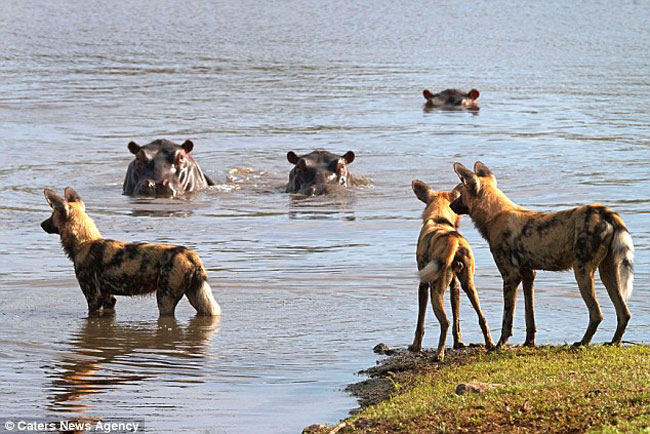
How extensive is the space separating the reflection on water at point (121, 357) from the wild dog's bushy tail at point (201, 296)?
8 centimetres

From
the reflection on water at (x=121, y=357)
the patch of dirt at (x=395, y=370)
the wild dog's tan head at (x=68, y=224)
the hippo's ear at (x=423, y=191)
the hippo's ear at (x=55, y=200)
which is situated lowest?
the reflection on water at (x=121, y=357)

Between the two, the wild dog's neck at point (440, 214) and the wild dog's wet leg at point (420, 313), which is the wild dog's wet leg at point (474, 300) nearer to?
the wild dog's wet leg at point (420, 313)

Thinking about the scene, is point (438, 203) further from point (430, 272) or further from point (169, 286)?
point (169, 286)

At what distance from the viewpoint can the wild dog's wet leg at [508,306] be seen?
899 centimetres

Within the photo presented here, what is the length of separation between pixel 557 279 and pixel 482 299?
122cm

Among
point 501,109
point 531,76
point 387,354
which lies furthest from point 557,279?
point 531,76

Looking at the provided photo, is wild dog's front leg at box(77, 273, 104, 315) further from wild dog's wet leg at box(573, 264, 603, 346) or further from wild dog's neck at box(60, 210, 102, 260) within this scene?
wild dog's wet leg at box(573, 264, 603, 346)

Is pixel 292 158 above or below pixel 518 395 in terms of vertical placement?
above

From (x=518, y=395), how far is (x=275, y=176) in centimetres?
1347

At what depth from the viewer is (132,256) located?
10711 mm

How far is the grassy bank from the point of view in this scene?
6.84 metres

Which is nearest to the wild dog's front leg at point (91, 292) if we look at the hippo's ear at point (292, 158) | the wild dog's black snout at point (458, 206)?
the wild dog's black snout at point (458, 206)

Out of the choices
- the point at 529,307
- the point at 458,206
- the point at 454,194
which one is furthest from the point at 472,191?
the point at 529,307

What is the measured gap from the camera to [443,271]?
8.69m
